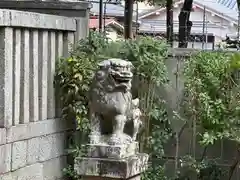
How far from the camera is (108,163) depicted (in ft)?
20.2

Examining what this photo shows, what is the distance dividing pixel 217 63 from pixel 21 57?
106 inches

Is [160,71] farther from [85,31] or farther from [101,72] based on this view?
[101,72]

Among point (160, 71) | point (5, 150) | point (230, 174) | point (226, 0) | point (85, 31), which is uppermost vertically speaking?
point (226, 0)

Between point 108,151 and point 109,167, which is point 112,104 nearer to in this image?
point 108,151

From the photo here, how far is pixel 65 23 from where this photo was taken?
8.64 metres

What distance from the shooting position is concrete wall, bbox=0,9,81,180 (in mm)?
7250

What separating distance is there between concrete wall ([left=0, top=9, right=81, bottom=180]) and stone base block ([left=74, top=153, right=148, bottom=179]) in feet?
4.33

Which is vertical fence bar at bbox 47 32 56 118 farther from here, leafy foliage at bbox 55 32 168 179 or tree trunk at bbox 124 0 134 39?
tree trunk at bbox 124 0 134 39

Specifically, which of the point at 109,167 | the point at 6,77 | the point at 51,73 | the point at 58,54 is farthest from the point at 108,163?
the point at 58,54

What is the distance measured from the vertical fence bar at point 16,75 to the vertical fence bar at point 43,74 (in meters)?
0.52

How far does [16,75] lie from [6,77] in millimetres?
248

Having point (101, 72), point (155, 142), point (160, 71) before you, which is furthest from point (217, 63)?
point (101, 72)

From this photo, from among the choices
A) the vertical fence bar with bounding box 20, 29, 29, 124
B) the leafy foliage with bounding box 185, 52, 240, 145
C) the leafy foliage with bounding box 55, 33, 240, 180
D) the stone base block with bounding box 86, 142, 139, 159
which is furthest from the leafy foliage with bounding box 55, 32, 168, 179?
the stone base block with bounding box 86, 142, 139, 159

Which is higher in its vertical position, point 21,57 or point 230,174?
point 21,57
